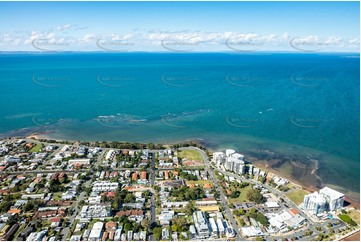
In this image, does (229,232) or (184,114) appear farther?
(184,114)

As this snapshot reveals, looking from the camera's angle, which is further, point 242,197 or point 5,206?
point 242,197

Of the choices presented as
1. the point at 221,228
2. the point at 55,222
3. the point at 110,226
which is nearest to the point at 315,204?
the point at 221,228

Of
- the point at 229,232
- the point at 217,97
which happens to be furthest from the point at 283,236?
the point at 217,97

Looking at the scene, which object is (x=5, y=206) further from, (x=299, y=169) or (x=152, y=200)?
(x=299, y=169)

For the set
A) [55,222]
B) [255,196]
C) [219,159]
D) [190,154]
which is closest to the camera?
[55,222]

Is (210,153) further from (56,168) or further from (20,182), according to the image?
(20,182)

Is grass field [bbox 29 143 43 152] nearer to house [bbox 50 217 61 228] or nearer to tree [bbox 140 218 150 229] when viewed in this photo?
house [bbox 50 217 61 228]

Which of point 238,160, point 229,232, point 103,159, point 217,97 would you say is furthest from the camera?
point 217,97

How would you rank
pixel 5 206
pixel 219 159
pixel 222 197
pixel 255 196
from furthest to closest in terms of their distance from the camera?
pixel 219 159, pixel 222 197, pixel 255 196, pixel 5 206
